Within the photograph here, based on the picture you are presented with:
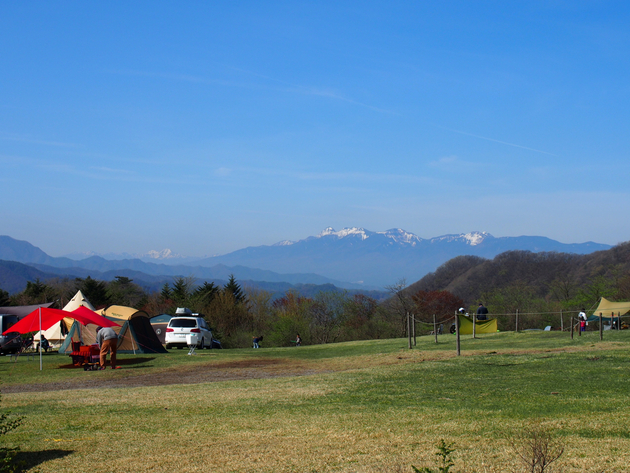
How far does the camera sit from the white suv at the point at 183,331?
28750mm

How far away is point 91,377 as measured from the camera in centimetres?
1719

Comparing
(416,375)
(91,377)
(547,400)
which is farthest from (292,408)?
(91,377)

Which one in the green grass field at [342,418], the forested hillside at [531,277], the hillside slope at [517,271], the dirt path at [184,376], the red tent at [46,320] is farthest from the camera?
the hillside slope at [517,271]

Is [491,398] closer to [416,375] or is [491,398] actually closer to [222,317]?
[416,375]

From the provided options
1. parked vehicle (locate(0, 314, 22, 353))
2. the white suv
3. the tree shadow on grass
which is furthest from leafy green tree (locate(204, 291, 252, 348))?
the tree shadow on grass

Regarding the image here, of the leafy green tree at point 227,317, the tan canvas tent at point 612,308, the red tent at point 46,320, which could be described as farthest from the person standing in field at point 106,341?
the tan canvas tent at point 612,308

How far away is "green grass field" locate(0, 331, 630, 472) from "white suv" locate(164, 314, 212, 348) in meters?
12.2

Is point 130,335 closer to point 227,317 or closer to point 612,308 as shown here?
point 227,317

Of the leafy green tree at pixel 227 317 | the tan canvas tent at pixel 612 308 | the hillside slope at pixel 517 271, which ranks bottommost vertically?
the leafy green tree at pixel 227 317

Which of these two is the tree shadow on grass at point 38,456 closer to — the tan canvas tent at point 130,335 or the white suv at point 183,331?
the tan canvas tent at point 130,335

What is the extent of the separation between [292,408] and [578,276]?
95350 mm

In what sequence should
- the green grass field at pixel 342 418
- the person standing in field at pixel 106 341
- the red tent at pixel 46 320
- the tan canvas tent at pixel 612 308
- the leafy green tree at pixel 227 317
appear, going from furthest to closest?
the leafy green tree at pixel 227 317 < the tan canvas tent at pixel 612 308 < the red tent at pixel 46 320 < the person standing in field at pixel 106 341 < the green grass field at pixel 342 418

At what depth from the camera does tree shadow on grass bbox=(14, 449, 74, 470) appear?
6246 mm

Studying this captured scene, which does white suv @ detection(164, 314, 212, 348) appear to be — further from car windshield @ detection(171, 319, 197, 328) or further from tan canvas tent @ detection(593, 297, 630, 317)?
tan canvas tent @ detection(593, 297, 630, 317)
